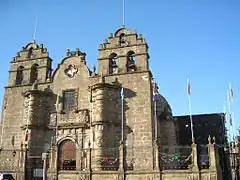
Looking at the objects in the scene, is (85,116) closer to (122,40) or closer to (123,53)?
(123,53)

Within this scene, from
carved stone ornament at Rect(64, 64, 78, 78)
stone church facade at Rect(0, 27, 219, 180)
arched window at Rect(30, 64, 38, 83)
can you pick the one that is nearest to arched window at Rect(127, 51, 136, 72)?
stone church facade at Rect(0, 27, 219, 180)

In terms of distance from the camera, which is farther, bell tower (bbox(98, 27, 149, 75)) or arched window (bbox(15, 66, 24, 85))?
arched window (bbox(15, 66, 24, 85))

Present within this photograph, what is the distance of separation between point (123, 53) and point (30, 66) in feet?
32.8

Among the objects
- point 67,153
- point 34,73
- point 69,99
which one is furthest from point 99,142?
point 34,73

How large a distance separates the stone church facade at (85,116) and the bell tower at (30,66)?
4.1 inches

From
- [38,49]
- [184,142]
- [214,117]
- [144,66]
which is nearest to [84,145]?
[144,66]

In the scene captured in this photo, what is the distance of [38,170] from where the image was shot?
21062mm

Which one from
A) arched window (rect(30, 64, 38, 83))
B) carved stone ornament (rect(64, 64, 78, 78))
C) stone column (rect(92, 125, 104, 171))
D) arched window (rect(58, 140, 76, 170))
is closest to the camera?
stone column (rect(92, 125, 104, 171))

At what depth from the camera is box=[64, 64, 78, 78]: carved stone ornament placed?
85.4 ft

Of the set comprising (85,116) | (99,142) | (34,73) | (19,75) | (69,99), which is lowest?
(99,142)

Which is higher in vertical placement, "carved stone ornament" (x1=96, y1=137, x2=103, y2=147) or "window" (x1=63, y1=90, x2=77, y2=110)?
"window" (x1=63, y1=90, x2=77, y2=110)

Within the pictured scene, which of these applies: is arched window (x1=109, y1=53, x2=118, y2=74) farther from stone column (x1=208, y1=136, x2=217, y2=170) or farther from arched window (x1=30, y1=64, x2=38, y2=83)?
stone column (x1=208, y1=136, x2=217, y2=170)

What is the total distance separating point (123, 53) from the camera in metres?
25.5

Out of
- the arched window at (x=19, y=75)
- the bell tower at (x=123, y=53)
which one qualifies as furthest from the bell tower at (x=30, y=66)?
the bell tower at (x=123, y=53)
